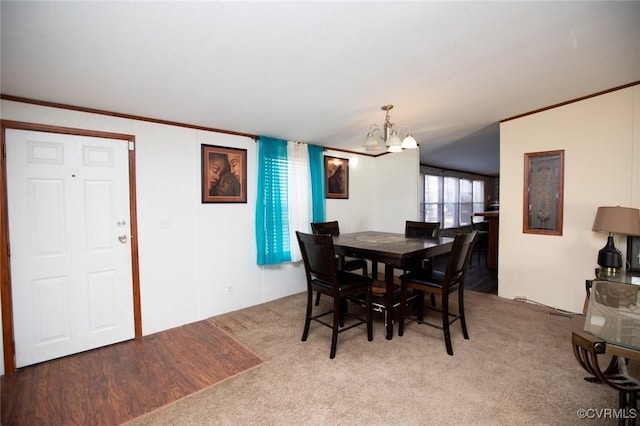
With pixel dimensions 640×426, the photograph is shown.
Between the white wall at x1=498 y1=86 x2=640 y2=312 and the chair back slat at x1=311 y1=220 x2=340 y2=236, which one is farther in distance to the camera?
the chair back slat at x1=311 y1=220 x2=340 y2=236

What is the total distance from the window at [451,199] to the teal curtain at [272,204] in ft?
13.7

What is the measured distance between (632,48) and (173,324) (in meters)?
4.60

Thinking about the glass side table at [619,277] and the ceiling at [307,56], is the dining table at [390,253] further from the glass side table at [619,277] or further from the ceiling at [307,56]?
the ceiling at [307,56]

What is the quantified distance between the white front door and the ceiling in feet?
1.46

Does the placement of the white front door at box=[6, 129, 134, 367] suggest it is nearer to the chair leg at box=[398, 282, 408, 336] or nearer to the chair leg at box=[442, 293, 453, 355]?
the chair leg at box=[398, 282, 408, 336]

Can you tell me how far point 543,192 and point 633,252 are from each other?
3.19 ft

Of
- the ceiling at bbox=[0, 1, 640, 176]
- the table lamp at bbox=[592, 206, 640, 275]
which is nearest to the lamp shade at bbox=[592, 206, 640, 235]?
the table lamp at bbox=[592, 206, 640, 275]

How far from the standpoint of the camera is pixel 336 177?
4613 millimetres

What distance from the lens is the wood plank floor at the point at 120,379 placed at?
1798mm

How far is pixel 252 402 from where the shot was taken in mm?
1854

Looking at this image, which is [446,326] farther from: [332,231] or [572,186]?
[572,186]

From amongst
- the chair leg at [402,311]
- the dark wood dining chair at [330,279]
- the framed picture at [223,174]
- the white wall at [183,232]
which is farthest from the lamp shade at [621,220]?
the framed picture at [223,174]

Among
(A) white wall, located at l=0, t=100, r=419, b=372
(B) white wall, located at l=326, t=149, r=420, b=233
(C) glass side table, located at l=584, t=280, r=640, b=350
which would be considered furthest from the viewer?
(B) white wall, located at l=326, t=149, r=420, b=233

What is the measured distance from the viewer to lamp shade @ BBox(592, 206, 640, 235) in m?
2.54
